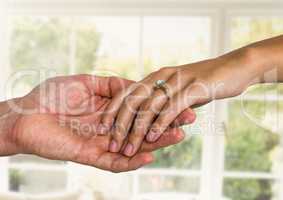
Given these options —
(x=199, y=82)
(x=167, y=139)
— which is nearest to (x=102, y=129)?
(x=167, y=139)

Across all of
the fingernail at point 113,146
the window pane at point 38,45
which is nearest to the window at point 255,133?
the window pane at point 38,45

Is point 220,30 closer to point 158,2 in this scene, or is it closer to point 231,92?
point 158,2

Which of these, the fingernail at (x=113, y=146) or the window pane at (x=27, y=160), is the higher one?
the fingernail at (x=113, y=146)

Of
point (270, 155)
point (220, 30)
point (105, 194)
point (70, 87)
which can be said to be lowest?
point (105, 194)

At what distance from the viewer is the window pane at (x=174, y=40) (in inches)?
126

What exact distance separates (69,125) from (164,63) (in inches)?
86.4

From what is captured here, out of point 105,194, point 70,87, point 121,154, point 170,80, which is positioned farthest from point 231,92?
point 105,194

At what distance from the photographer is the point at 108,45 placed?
128 inches

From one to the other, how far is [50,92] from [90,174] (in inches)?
86.1

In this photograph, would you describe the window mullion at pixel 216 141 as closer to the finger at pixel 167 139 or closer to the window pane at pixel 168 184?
the window pane at pixel 168 184

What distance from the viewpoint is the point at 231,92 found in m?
0.90

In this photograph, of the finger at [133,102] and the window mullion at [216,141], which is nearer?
the finger at [133,102]

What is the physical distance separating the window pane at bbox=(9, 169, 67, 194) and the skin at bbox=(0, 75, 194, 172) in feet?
7.46

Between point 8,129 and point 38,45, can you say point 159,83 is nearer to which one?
point 8,129
